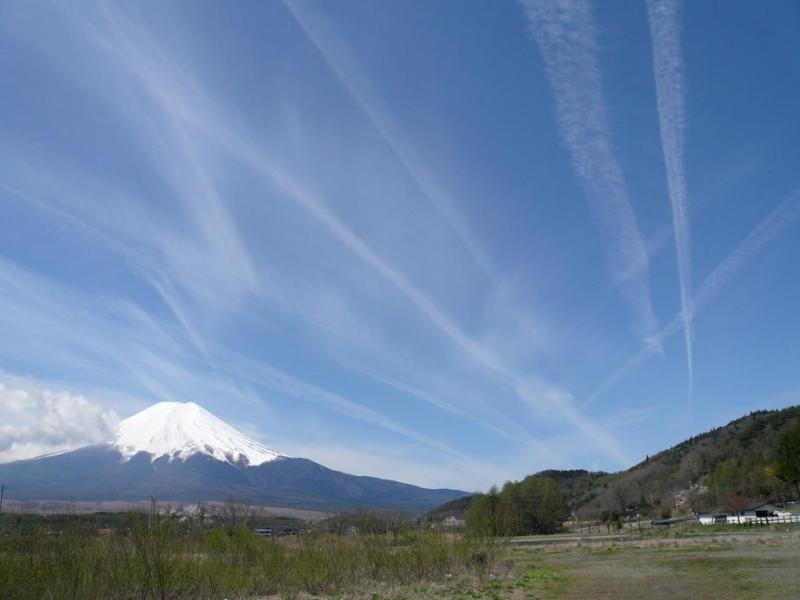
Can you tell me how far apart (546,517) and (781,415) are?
91206 mm

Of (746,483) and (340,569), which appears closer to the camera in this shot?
(340,569)

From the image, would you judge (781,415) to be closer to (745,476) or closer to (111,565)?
(745,476)

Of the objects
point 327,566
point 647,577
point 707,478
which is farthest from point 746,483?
point 327,566

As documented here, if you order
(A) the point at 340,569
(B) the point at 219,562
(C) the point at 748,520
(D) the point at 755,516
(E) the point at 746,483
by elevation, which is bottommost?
(A) the point at 340,569

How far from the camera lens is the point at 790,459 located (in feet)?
241

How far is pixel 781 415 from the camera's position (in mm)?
150625

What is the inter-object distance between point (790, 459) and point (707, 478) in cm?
5340

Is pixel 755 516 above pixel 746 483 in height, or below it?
below

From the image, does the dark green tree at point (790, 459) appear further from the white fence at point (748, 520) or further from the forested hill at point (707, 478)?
the forested hill at point (707, 478)

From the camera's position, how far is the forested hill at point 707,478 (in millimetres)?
103688

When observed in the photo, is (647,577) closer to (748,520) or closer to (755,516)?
(748,520)

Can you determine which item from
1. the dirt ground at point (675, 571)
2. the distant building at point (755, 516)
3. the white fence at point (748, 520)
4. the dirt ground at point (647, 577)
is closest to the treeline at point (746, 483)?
the distant building at point (755, 516)

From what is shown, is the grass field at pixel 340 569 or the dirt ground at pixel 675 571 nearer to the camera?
the grass field at pixel 340 569

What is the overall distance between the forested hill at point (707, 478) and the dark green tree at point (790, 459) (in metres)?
16.3
